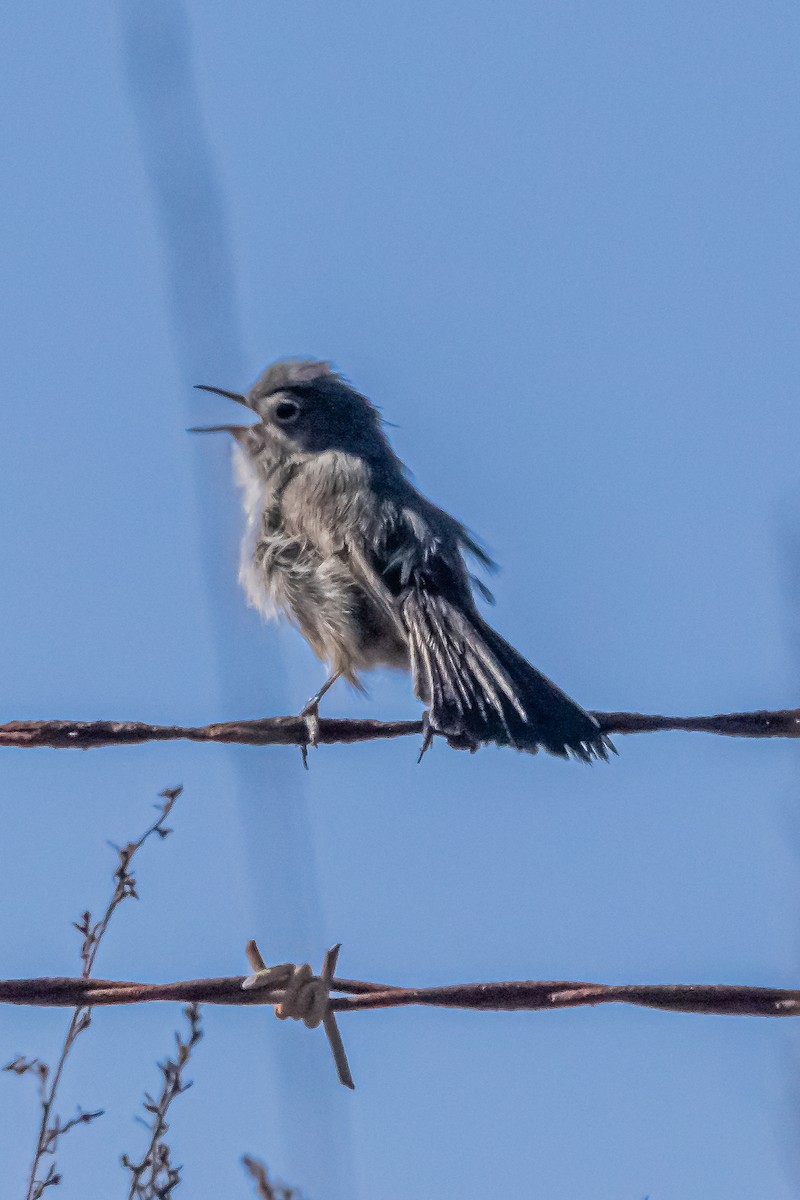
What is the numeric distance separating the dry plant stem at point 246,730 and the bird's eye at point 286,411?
9.32ft

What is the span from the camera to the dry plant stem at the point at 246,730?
10.7ft

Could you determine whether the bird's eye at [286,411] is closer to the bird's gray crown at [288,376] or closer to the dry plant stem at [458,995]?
the bird's gray crown at [288,376]

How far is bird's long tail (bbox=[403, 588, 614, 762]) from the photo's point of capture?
4.13m

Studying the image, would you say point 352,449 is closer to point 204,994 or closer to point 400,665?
point 400,665

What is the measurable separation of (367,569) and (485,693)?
0.93 meters

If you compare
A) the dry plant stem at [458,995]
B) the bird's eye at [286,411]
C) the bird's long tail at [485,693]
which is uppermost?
the bird's eye at [286,411]

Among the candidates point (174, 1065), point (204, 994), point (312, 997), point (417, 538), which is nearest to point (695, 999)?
point (312, 997)

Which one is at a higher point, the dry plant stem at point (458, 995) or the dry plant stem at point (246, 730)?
the dry plant stem at point (246, 730)

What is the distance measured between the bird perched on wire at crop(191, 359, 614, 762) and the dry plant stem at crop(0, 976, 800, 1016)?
1.04 m

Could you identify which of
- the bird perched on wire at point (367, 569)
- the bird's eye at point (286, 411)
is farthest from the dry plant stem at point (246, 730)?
the bird's eye at point (286, 411)

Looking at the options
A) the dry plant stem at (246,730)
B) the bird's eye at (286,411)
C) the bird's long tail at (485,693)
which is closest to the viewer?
the dry plant stem at (246,730)

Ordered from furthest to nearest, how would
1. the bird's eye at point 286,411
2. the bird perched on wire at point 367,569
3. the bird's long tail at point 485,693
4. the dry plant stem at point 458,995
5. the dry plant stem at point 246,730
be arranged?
the bird's eye at point 286,411 → the bird perched on wire at point 367,569 → the bird's long tail at point 485,693 → the dry plant stem at point 246,730 → the dry plant stem at point 458,995

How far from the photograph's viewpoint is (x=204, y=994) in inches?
110

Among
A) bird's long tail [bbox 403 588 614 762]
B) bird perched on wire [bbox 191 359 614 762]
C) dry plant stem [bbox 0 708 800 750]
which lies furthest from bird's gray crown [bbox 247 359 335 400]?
dry plant stem [bbox 0 708 800 750]
